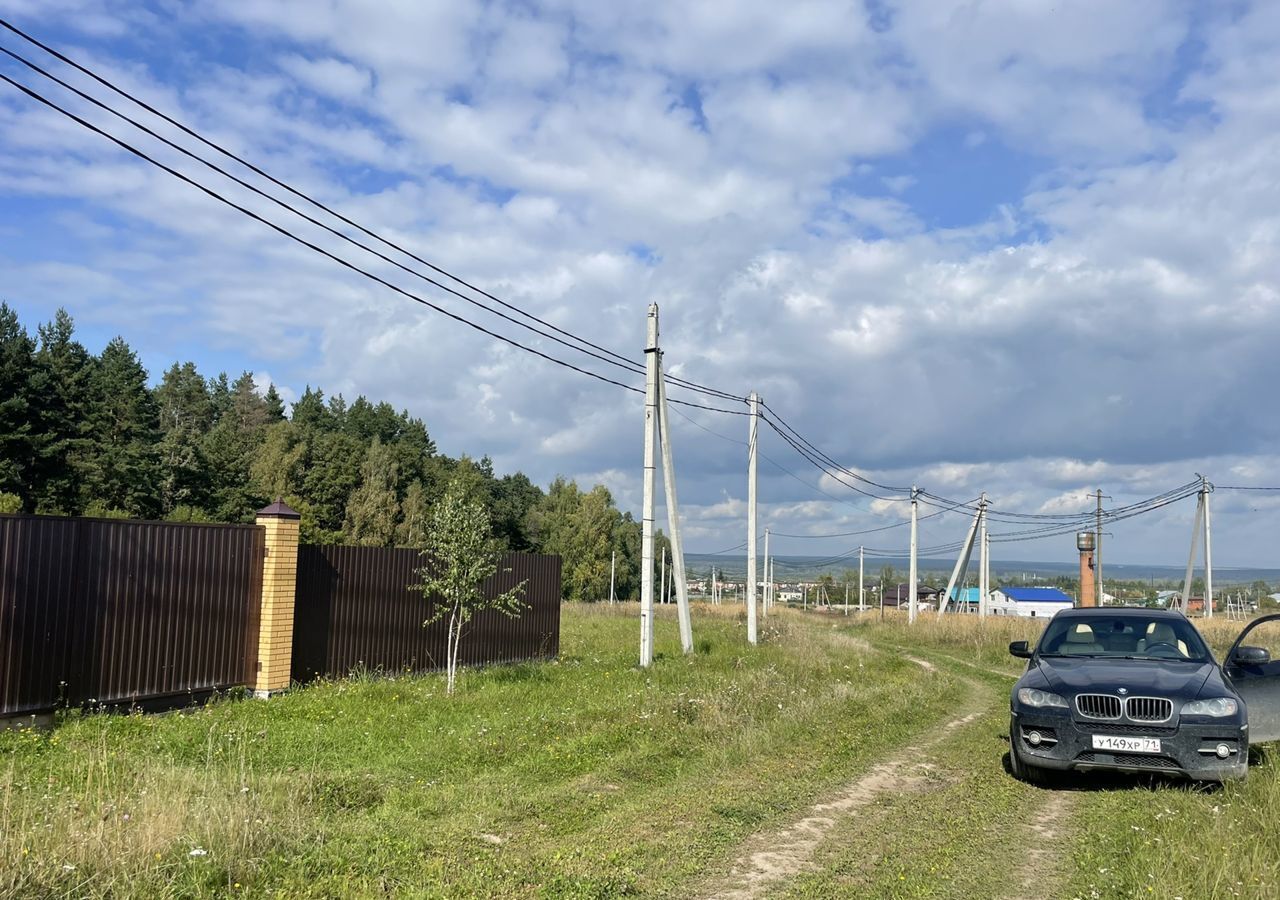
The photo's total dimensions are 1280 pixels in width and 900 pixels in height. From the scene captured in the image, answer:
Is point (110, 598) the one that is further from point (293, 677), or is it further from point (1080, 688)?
point (1080, 688)

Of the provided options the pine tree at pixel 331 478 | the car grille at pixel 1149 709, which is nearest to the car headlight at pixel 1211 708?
the car grille at pixel 1149 709

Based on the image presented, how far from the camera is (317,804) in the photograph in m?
6.43

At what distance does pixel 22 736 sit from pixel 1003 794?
8.94m

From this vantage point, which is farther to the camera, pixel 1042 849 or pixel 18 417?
pixel 18 417

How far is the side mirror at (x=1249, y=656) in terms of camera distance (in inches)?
312

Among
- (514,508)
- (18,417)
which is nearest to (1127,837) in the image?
(18,417)

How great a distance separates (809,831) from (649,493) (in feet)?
31.7

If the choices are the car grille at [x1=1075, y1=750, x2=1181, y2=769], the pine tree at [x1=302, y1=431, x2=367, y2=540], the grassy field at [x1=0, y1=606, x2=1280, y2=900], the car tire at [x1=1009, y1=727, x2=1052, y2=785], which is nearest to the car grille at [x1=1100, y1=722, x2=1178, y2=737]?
the car grille at [x1=1075, y1=750, x2=1181, y2=769]

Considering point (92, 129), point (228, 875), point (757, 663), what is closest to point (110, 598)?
point (92, 129)

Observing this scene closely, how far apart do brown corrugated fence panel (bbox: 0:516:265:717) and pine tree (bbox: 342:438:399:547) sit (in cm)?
4717

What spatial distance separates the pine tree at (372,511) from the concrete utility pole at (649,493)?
146 ft

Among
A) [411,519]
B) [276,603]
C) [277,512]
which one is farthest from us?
[411,519]

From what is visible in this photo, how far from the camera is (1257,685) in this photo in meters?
8.34

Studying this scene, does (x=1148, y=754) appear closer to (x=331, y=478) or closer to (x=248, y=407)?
(x=331, y=478)
